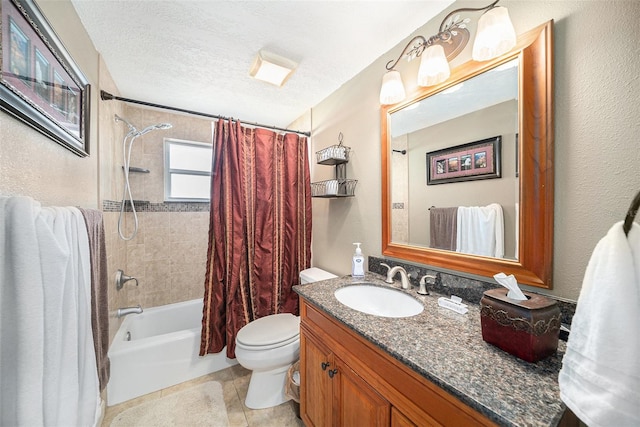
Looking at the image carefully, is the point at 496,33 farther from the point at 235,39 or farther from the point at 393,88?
the point at 235,39

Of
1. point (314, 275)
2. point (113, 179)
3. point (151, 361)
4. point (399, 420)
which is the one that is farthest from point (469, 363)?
point (113, 179)

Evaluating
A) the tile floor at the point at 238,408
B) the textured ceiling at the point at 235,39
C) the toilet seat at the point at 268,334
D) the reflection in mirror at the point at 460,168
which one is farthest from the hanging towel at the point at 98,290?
the reflection in mirror at the point at 460,168

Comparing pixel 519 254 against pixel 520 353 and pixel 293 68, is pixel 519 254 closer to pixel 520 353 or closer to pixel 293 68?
pixel 520 353

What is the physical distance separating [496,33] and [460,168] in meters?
0.51

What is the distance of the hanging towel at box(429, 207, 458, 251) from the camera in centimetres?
112

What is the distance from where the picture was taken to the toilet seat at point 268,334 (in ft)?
4.74

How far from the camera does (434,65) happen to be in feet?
3.50

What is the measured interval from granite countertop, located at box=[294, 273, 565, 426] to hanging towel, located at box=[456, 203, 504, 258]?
249 mm

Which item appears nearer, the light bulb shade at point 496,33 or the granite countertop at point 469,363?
the granite countertop at point 469,363

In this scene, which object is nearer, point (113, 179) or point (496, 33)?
point (496, 33)

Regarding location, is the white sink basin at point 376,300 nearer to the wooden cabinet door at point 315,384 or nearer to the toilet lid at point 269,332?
the wooden cabinet door at point 315,384

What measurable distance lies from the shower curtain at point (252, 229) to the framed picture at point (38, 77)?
0.84m


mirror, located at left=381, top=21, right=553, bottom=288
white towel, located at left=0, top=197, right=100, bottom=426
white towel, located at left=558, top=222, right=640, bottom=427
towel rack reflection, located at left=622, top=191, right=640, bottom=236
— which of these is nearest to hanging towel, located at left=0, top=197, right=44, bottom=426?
white towel, located at left=0, top=197, right=100, bottom=426

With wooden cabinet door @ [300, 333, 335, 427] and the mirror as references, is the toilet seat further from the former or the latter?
the mirror
